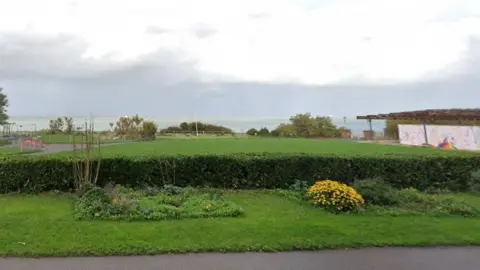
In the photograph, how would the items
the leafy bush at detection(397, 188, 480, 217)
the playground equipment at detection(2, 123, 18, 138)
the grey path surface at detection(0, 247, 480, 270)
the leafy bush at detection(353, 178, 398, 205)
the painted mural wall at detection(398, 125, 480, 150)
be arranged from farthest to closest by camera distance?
1. the playground equipment at detection(2, 123, 18, 138)
2. the painted mural wall at detection(398, 125, 480, 150)
3. the leafy bush at detection(353, 178, 398, 205)
4. the leafy bush at detection(397, 188, 480, 217)
5. the grey path surface at detection(0, 247, 480, 270)

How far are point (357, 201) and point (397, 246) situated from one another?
210 centimetres

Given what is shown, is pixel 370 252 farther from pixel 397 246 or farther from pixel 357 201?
pixel 357 201

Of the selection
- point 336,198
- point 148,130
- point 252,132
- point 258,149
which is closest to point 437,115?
point 258,149

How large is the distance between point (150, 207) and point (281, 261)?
3.26m

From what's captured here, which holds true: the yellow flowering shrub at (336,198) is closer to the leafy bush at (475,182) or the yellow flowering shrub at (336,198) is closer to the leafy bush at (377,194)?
the leafy bush at (377,194)

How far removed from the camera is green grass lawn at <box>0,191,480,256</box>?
502cm

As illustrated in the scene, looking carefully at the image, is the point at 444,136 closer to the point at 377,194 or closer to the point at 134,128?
the point at 377,194

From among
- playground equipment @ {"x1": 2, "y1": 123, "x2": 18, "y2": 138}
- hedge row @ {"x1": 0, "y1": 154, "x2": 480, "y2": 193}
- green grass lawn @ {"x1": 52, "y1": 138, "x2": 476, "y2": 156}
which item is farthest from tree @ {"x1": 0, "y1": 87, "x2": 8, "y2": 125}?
hedge row @ {"x1": 0, "y1": 154, "x2": 480, "y2": 193}

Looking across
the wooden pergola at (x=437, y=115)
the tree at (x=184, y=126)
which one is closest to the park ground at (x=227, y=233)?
the wooden pergola at (x=437, y=115)

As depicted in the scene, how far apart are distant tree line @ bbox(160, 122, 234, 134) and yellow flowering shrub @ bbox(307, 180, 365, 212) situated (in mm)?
49926

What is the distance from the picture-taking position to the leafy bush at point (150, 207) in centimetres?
657

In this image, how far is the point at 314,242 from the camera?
17.4 feet

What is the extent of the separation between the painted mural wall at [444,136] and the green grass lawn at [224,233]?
1025 inches

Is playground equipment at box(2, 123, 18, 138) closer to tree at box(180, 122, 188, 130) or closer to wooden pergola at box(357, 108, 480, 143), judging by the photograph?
tree at box(180, 122, 188, 130)
